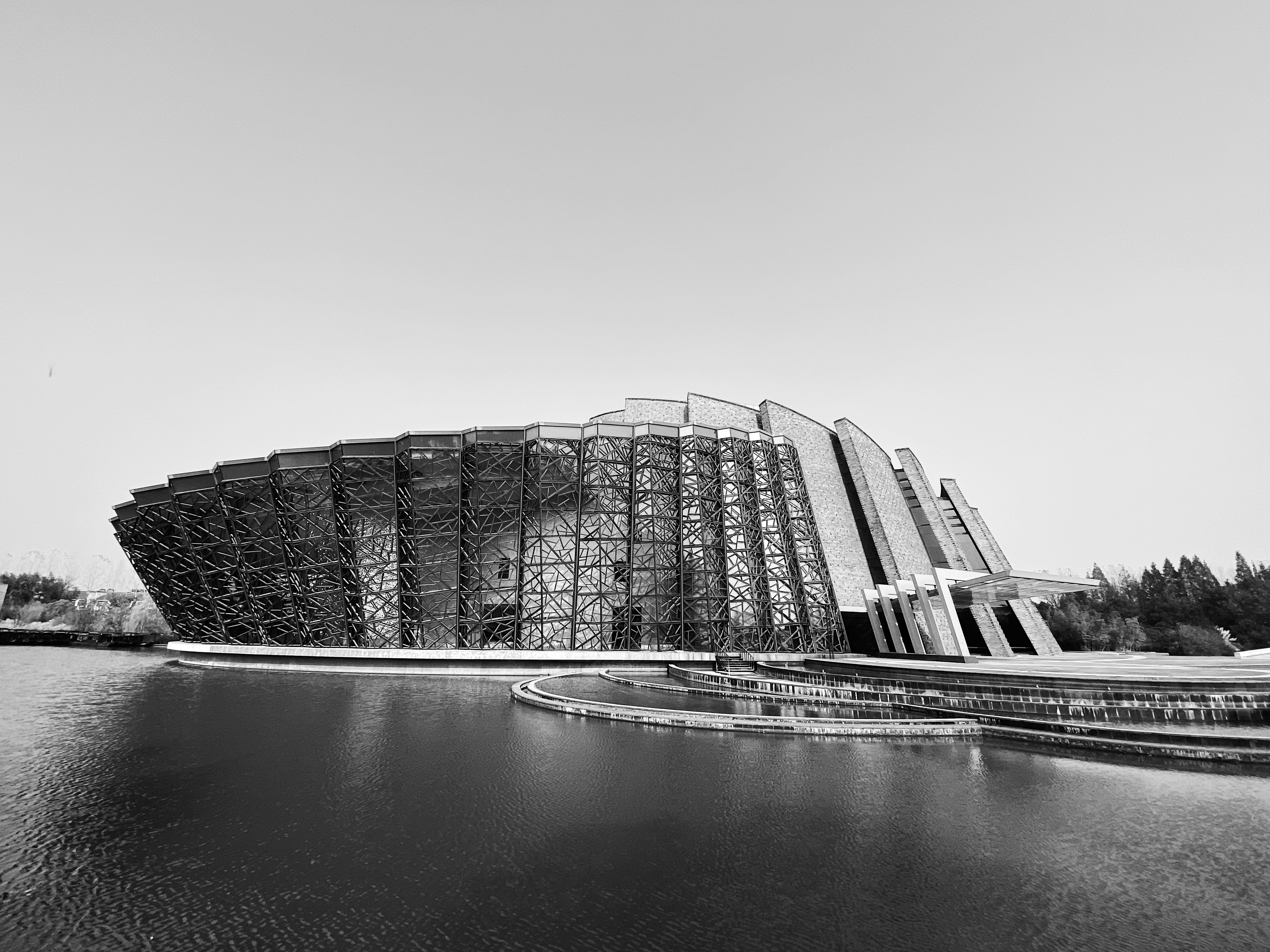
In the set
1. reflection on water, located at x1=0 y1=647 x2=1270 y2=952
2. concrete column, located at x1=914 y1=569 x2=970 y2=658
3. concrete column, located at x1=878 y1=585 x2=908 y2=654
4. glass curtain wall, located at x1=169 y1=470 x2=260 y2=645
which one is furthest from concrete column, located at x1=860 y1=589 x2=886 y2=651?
glass curtain wall, located at x1=169 y1=470 x2=260 y2=645

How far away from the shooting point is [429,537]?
34875 mm

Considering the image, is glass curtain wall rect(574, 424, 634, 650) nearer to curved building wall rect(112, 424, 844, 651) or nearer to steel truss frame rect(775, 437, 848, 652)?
curved building wall rect(112, 424, 844, 651)

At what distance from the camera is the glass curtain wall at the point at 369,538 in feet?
112

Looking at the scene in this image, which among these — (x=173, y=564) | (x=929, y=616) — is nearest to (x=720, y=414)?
(x=929, y=616)

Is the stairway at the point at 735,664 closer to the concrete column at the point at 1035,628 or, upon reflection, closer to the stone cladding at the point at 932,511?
the concrete column at the point at 1035,628

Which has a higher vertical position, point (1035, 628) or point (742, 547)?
point (742, 547)

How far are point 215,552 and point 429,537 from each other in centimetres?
1465

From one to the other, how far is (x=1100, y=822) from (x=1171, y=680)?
36.8ft

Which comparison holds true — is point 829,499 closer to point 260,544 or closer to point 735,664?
point 735,664

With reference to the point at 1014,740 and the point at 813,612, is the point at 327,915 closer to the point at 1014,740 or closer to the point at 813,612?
the point at 1014,740

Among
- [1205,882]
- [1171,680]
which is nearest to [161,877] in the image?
[1205,882]

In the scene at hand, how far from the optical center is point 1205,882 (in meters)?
6.56

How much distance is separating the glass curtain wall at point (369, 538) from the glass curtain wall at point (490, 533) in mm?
4097

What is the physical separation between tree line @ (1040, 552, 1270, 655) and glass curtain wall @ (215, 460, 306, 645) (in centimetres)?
5278
